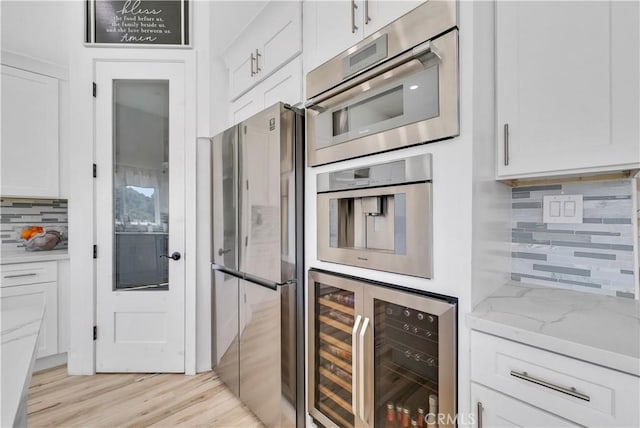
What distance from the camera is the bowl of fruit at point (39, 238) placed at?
262cm

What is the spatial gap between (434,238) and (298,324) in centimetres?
89

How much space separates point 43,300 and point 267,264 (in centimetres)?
209

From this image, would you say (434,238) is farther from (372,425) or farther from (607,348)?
(372,425)

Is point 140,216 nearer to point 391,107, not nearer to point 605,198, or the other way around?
point 391,107

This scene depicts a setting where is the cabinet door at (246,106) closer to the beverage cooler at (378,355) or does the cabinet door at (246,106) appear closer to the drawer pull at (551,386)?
the beverage cooler at (378,355)

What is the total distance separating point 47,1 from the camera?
203cm

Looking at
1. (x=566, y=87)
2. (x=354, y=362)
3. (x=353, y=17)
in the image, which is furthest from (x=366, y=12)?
(x=354, y=362)

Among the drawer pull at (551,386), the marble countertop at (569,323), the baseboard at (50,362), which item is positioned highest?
the marble countertop at (569,323)

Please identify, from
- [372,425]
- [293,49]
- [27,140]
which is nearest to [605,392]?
[372,425]

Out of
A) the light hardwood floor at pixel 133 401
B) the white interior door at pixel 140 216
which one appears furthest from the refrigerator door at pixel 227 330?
the white interior door at pixel 140 216

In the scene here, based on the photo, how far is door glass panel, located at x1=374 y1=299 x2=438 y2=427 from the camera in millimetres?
1120

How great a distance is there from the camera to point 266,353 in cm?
170

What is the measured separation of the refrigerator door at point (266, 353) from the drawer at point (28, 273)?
174 cm

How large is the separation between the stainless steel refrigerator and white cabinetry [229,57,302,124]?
181 mm
